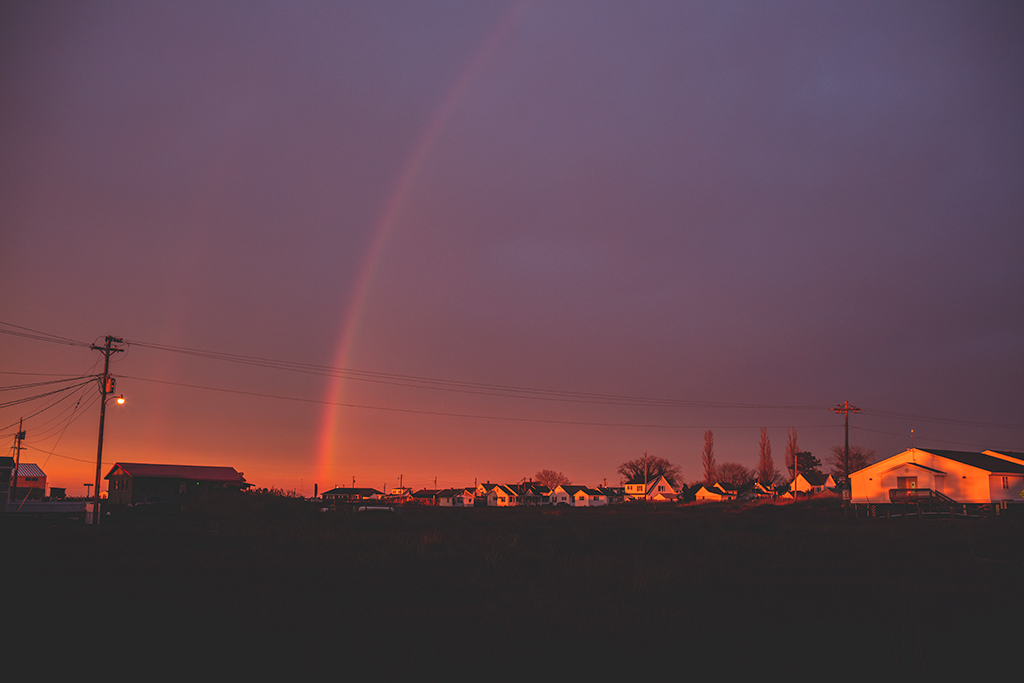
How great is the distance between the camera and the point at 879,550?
19406 mm

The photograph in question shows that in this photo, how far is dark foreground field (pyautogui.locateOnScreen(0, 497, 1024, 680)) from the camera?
6.86 m

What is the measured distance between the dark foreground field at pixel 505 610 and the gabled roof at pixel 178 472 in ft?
207

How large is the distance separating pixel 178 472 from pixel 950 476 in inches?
3156

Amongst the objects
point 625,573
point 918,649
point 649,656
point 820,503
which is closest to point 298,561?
point 625,573

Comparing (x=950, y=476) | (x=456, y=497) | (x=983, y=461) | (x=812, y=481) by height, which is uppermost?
(x=983, y=461)

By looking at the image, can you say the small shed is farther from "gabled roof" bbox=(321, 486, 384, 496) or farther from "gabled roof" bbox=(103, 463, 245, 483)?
"gabled roof" bbox=(321, 486, 384, 496)

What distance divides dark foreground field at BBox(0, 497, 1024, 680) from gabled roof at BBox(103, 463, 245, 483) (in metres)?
63.1

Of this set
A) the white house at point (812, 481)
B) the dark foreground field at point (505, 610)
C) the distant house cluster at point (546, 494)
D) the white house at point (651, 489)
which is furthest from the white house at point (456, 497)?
the dark foreground field at point (505, 610)

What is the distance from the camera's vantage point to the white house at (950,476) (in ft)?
181

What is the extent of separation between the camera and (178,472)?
253 ft

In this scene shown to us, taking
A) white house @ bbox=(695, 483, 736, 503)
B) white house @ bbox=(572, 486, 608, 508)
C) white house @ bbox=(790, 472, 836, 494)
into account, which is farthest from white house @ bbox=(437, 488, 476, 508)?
white house @ bbox=(790, 472, 836, 494)

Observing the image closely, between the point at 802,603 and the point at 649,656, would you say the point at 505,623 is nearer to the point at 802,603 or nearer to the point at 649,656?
the point at 649,656

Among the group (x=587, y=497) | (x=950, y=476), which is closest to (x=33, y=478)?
(x=587, y=497)

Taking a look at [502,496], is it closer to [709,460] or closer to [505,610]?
[709,460]
